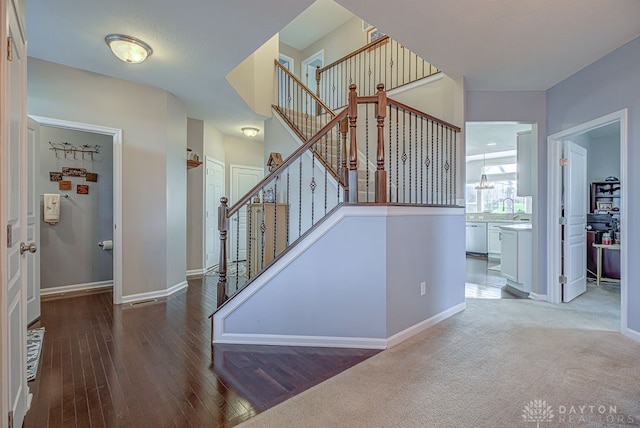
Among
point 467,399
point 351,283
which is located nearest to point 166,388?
point 351,283

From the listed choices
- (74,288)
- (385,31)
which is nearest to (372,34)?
(385,31)

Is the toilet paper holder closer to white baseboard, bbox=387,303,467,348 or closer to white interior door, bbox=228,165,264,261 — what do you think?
white interior door, bbox=228,165,264,261

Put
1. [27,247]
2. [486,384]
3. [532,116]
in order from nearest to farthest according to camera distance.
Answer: [27,247], [486,384], [532,116]

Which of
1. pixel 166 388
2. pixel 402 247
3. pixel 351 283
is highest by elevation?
pixel 402 247

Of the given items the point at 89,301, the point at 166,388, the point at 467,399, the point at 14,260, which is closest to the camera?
the point at 14,260

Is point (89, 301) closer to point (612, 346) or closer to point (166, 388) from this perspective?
point (166, 388)

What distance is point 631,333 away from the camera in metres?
2.82

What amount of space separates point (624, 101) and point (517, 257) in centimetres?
222

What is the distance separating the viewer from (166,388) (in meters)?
2.03

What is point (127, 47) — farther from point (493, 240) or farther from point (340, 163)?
point (493, 240)

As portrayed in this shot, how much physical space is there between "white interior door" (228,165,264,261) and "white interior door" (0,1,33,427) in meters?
4.85

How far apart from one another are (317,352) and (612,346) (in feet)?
8.12

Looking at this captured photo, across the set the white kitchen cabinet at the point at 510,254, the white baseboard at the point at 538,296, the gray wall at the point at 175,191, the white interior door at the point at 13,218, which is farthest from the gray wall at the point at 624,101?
the gray wall at the point at 175,191

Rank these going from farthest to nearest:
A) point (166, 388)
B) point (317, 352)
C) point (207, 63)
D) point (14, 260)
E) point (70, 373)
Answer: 1. point (207, 63)
2. point (317, 352)
3. point (70, 373)
4. point (166, 388)
5. point (14, 260)
